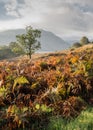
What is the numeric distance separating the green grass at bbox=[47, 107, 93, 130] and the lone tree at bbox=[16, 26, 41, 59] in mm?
106254

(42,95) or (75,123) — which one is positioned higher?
(42,95)

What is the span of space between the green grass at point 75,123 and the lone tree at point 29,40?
349 feet

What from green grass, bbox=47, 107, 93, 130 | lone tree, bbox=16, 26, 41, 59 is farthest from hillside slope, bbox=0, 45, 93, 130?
lone tree, bbox=16, 26, 41, 59

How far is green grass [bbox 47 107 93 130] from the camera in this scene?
8.02 meters

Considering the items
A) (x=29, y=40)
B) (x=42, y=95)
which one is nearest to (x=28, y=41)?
(x=29, y=40)

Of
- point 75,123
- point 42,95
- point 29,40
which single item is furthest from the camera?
point 29,40

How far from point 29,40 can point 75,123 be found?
109721 mm

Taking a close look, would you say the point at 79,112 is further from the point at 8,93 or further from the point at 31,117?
the point at 8,93

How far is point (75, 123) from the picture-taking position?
8281mm

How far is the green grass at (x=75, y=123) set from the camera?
26.3ft

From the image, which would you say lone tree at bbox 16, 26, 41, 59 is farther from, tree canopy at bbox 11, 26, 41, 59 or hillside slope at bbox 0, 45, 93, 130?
hillside slope at bbox 0, 45, 93, 130

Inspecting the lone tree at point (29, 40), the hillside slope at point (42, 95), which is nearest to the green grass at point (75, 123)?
the hillside slope at point (42, 95)

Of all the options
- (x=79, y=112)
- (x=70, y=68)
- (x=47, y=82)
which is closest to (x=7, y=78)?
(x=47, y=82)

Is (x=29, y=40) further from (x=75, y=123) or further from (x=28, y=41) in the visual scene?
(x=75, y=123)
